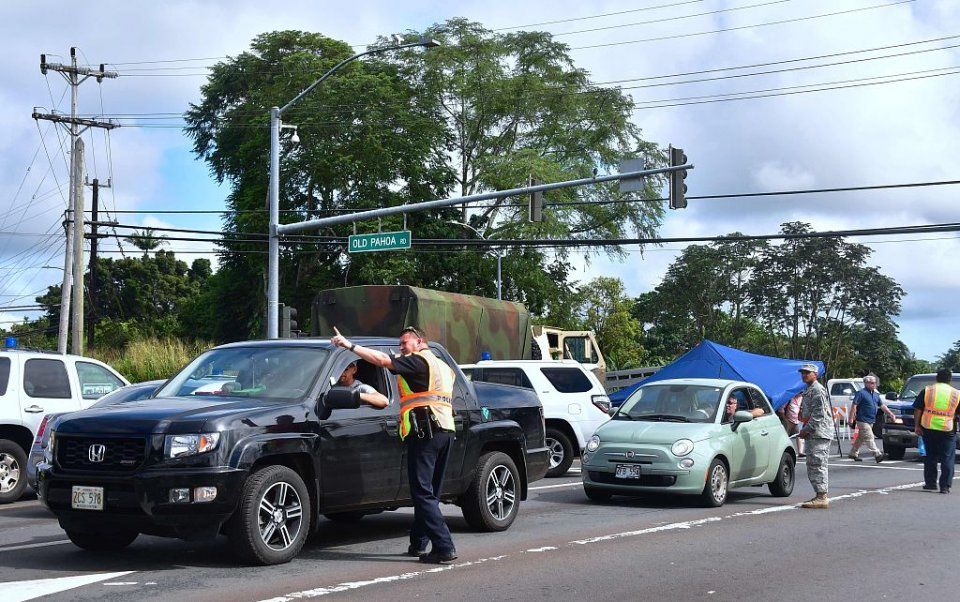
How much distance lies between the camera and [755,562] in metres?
9.41

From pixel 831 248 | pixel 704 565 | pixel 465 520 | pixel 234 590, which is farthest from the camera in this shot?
pixel 831 248

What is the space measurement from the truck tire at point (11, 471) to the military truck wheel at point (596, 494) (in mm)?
7082

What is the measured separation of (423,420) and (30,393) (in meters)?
7.96

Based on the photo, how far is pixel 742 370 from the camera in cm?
2467

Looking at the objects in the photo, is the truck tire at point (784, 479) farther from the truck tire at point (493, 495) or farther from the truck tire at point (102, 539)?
the truck tire at point (102, 539)

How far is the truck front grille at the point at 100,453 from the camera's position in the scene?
818cm

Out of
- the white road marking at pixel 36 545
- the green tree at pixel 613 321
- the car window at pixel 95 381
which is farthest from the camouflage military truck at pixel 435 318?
the green tree at pixel 613 321

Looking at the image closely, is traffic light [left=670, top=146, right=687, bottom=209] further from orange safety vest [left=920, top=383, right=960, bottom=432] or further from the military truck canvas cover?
orange safety vest [left=920, top=383, right=960, bottom=432]

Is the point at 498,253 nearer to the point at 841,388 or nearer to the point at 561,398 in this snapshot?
the point at 841,388

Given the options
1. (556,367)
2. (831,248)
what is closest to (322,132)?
(556,367)

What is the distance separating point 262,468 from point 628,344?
6066 centimetres

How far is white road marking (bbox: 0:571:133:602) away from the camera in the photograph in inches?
294

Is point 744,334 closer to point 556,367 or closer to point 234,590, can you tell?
point 556,367

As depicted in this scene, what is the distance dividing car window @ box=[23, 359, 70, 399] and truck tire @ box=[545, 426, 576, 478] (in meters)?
7.39
